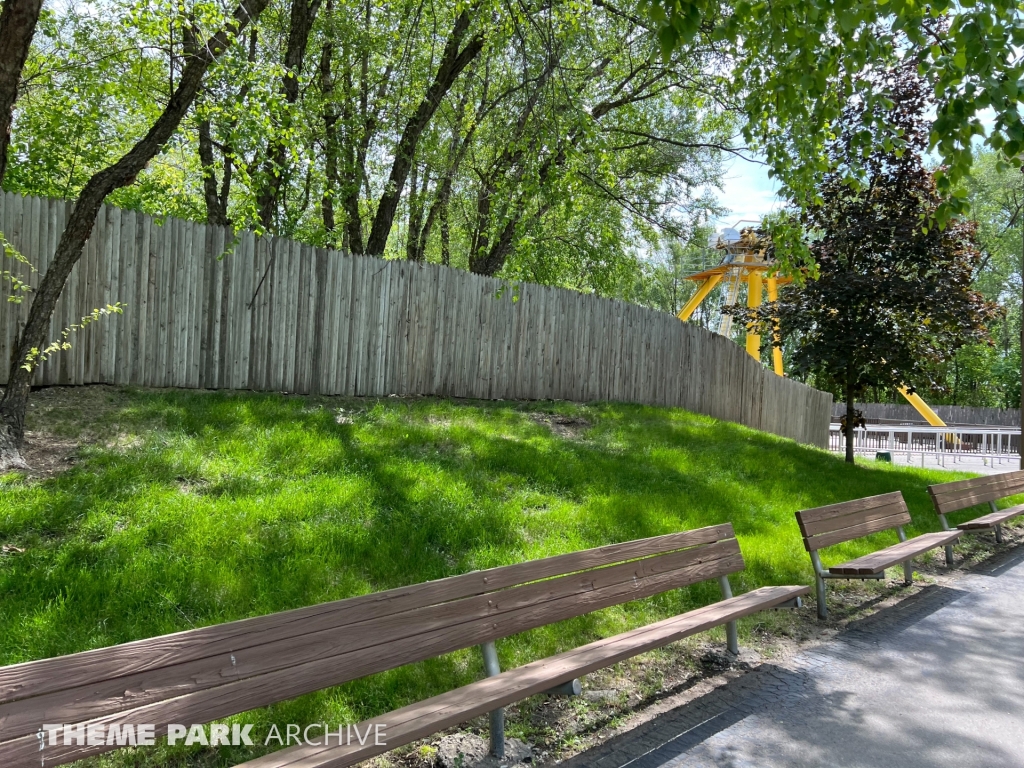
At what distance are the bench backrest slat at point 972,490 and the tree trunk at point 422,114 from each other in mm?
7779

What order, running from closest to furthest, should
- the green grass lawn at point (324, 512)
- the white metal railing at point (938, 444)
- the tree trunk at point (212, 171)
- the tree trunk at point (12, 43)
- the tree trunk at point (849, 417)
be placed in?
the green grass lawn at point (324, 512) → the tree trunk at point (12, 43) → the tree trunk at point (212, 171) → the tree trunk at point (849, 417) → the white metal railing at point (938, 444)

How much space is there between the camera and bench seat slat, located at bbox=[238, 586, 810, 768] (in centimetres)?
249

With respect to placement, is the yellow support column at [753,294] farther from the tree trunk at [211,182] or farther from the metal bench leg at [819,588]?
the metal bench leg at [819,588]

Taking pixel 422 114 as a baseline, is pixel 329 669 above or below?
below

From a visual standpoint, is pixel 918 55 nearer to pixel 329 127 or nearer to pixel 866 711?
pixel 866 711

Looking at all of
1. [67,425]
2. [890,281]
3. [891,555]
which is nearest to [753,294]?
[890,281]

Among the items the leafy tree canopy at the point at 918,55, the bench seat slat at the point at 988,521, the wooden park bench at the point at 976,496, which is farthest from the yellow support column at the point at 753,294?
the leafy tree canopy at the point at 918,55

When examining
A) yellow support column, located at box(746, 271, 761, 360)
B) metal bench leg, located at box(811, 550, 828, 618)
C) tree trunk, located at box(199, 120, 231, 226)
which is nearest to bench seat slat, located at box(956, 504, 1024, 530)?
metal bench leg, located at box(811, 550, 828, 618)

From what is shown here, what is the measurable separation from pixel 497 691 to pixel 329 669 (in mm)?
694

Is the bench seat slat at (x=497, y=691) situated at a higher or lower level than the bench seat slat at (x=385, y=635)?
lower

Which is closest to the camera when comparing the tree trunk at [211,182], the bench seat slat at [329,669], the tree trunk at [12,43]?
the bench seat slat at [329,669]

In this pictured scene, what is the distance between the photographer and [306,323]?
8.56 meters

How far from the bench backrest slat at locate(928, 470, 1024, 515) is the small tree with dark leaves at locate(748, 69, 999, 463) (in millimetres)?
2197

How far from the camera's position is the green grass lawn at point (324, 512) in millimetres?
3727
